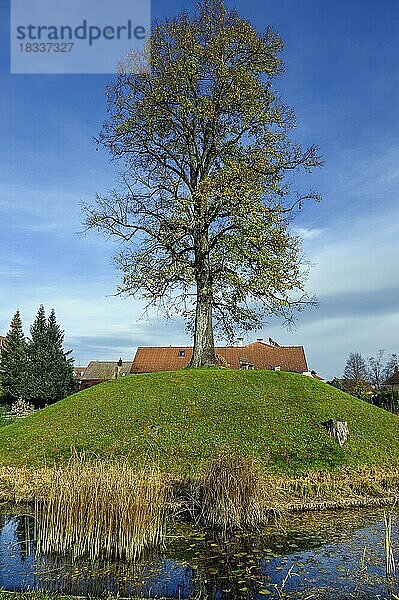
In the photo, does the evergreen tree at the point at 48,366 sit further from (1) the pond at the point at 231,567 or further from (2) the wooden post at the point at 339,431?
(1) the pond at the point at 231,567

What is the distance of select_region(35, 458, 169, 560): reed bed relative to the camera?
25.9 ft

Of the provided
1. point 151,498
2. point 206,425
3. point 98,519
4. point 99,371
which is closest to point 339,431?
point 206,425

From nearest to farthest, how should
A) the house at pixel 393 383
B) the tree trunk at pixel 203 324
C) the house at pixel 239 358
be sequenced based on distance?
the tree trunk at pixel 203 324
the house at pixel 239 358
the house at pixel 393 383

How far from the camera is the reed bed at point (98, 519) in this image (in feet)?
25.9

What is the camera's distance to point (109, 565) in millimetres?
7566

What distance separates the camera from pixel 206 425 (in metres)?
15.9

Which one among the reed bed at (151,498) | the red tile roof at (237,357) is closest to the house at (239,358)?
the red tile roof at (237,357)

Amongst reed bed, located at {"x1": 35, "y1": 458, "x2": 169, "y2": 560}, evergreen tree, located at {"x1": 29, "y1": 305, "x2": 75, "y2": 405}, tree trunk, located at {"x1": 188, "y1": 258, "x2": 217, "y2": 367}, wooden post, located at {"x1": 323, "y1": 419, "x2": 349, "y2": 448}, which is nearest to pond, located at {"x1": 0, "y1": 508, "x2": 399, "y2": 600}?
Answer: reed bed, located at {"x1": 35, "y1": 458, "x2": 169, "y2": 560}

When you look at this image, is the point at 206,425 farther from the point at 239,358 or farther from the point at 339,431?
the point at 239,358

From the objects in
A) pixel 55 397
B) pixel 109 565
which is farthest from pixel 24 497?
pixel 55 397

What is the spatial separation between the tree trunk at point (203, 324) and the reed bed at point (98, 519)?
13.1m

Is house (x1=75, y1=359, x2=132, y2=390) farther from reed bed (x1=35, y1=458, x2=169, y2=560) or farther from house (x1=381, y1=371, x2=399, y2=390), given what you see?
reed bed (x1=35, y1=458, x2=169, y2=560)

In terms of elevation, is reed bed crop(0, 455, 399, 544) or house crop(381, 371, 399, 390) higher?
house crop(381, 371, 399, 390)

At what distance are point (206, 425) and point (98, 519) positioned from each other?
8.19 meters
